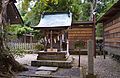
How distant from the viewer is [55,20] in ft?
37.0

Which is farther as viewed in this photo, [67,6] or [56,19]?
[67,6]

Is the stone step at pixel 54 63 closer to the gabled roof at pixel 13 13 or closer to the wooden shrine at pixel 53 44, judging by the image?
the wooden shrine at pixel 53 44

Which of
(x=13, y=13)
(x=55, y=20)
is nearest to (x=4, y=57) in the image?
(x=55, y=20)

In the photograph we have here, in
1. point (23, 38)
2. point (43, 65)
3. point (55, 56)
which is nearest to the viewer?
point (43, 65)

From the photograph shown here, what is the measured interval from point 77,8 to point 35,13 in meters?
4.38

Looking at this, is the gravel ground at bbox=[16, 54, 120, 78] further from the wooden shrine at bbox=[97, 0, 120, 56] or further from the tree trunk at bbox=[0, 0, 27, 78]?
the tree trunk at bbox=[0, 0, 27, 78]

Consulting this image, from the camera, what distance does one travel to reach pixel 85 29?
17.0 meters

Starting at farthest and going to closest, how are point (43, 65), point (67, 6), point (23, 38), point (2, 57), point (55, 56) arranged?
point (23, 38)
point (67, 6)
point (55, 56)
point (43, 65)
point (2, 57)

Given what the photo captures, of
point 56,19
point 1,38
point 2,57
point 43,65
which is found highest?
point 56,19

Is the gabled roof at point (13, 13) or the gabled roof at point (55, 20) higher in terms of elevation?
the gabled roof at point (13, 13)

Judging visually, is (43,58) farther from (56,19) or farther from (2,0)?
(2,0)

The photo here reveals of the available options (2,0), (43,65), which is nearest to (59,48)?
(43,65)

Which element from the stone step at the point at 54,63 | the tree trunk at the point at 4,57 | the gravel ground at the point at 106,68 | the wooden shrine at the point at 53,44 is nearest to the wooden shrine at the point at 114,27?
the gravel ground at the point at 106,68

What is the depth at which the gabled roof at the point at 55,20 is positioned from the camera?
10398mm
